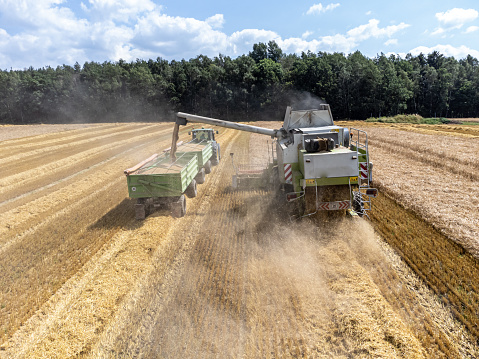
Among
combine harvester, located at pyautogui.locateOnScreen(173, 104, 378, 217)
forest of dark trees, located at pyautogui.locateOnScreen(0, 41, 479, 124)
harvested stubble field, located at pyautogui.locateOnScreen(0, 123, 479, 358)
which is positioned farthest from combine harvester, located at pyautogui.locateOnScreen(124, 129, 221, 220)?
forest of dark trees, located at pyautogui.locateOnScreen(0, 41, 479, 124)

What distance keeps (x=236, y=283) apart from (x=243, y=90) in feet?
201

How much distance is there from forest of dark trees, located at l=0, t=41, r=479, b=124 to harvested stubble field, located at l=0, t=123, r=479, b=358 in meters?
52.3

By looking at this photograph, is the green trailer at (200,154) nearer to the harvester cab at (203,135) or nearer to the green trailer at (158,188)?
the harvester cab at (203,135)

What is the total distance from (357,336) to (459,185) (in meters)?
10.0

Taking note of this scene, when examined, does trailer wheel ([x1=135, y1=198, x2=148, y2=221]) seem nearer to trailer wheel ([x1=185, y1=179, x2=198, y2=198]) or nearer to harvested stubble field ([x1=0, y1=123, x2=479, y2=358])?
harvested stubble field ([x1=0, y1=123, x2=479, y2=358])

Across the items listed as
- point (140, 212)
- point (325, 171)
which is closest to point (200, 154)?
point (140, 212)

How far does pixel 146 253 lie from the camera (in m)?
7.95

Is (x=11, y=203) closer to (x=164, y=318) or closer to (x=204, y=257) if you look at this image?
(x=204, y=257)

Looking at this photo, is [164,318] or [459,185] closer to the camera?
[164,318]

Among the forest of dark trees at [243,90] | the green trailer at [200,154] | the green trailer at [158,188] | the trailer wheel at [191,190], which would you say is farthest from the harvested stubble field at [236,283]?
the forest of dark trees at [243,90]

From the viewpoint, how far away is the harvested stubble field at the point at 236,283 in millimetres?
4930

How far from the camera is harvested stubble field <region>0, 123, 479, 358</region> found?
493cm

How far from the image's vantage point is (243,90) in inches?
2532

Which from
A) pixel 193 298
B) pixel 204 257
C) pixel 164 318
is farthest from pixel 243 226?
pixel 164 318
